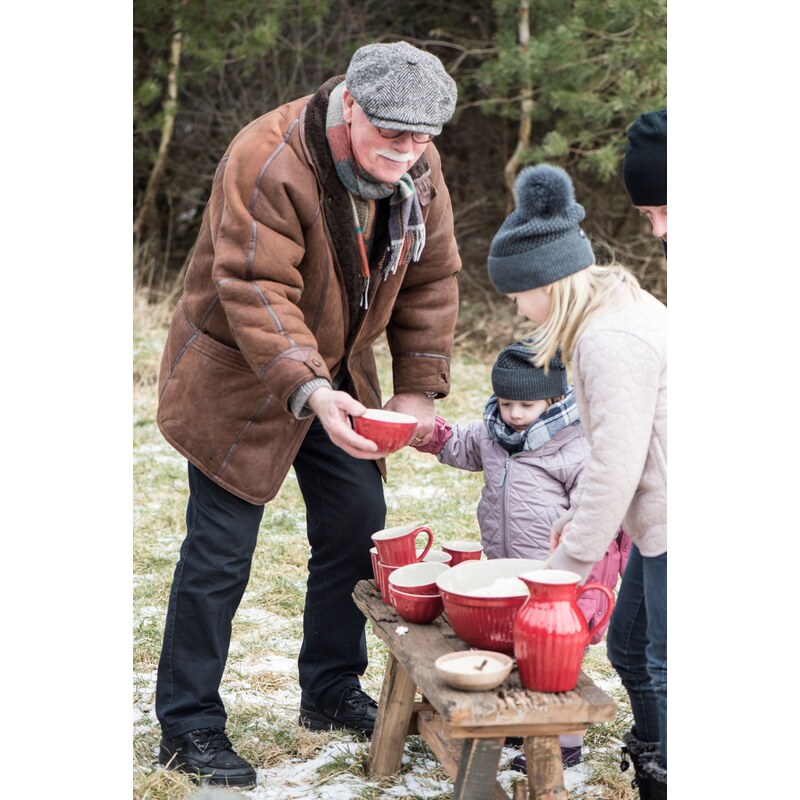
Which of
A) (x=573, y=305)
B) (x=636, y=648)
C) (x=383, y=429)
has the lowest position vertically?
(x=636, y=648)

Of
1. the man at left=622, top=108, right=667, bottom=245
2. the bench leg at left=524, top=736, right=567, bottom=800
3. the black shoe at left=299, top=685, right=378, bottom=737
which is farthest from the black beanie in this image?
the black shoe at left=299, top=685, right=378, bottom=737

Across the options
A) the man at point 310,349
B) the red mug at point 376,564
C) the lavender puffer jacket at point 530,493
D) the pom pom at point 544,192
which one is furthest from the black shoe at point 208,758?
the pom pom at point 544,192

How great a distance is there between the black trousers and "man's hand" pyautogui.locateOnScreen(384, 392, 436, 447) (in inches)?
6.5

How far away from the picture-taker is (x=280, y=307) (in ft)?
7.72

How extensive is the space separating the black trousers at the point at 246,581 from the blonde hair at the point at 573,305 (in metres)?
0.82

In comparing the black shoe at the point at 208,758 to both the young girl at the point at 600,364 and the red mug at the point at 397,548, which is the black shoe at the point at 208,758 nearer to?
the red mug at the point at 397,548

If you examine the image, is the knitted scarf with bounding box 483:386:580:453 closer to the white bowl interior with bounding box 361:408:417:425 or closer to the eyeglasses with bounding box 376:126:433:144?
the white bowl interior with bounding box 361:408:417:425

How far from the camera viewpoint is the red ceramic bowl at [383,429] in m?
2.30

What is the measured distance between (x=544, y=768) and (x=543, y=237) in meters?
1.00

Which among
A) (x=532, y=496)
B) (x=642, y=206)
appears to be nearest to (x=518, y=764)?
(x=532, y=496)

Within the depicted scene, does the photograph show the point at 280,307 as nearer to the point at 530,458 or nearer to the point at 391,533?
the point at 391,533

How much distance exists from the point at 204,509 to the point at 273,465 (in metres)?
0.20

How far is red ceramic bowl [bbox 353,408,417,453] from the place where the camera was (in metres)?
2.30
